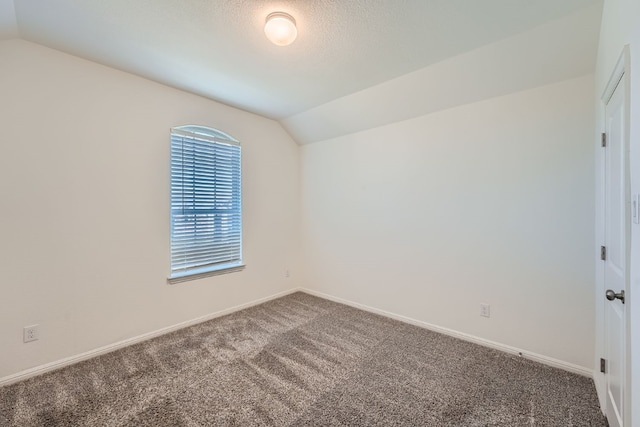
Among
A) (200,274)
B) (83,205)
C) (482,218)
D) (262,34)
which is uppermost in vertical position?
(262,34)

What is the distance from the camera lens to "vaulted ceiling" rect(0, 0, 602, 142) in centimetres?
171

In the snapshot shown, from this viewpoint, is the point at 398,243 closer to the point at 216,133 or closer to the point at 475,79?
the point at 475,79

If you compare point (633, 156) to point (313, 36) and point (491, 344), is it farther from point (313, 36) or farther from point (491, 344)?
point (491, 344)

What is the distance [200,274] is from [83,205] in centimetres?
129

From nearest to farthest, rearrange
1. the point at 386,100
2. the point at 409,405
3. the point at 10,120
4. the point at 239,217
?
the point at 409,405, the point at 10,120, the point at 386,100, the point at 239,217

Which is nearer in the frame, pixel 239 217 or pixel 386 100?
pixel 386 100

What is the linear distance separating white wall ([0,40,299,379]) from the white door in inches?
134

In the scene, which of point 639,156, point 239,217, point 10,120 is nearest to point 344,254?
point 239,217

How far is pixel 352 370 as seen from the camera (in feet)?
7.15

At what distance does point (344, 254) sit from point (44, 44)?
140 inches

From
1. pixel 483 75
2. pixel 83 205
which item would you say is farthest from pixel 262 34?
pixel 83 205

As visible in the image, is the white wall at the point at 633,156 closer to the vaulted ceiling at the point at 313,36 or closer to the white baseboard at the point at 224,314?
the vaulted ceiling at the point at 313,36

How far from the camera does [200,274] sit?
10.2 feet

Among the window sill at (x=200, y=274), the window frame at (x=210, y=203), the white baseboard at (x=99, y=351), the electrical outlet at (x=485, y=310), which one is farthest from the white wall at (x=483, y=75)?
the white baseboard at (x=99, y=351)
